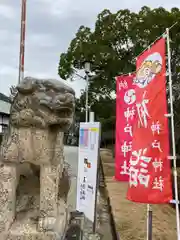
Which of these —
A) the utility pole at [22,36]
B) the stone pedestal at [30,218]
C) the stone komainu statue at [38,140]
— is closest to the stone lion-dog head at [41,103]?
the stone komainu statue at [38,140]

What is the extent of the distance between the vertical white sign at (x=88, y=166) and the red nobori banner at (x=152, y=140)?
54 centimetres

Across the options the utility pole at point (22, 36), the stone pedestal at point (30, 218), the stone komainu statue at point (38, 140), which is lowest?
the stone pedestal at point (30, 218)

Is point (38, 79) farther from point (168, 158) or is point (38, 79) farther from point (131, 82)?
point (131, 82)

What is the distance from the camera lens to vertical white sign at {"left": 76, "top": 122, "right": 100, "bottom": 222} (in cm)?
406

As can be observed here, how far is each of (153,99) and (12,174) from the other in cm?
171

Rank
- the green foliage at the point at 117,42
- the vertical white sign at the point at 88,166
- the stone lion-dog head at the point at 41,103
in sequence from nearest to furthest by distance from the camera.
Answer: the stone lion-dog head at the point at 41,103
the vertical white sign at the point at 88,166
the green foliage at the point at 117,42

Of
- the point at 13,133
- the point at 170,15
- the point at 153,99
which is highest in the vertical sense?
the point at 170,15

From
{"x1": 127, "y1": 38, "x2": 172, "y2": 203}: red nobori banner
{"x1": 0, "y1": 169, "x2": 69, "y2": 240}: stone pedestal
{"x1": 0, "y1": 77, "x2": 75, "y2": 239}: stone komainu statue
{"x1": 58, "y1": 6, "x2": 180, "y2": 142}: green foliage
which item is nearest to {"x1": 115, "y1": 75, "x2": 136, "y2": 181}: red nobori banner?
{"x1": 127, "y1": 38, "x2": 172, "y2": 203}: red nobori banner

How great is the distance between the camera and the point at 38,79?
9.09 feet

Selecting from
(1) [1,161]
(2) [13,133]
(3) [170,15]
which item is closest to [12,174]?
(1) [1,161]

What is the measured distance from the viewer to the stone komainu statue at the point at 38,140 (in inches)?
108

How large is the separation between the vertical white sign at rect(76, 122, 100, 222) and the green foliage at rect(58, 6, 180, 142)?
9.20m

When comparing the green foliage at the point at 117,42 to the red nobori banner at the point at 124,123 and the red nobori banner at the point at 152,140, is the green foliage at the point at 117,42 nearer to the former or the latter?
the red nobori banner at the point at 124,123

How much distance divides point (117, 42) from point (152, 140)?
40.5ft
